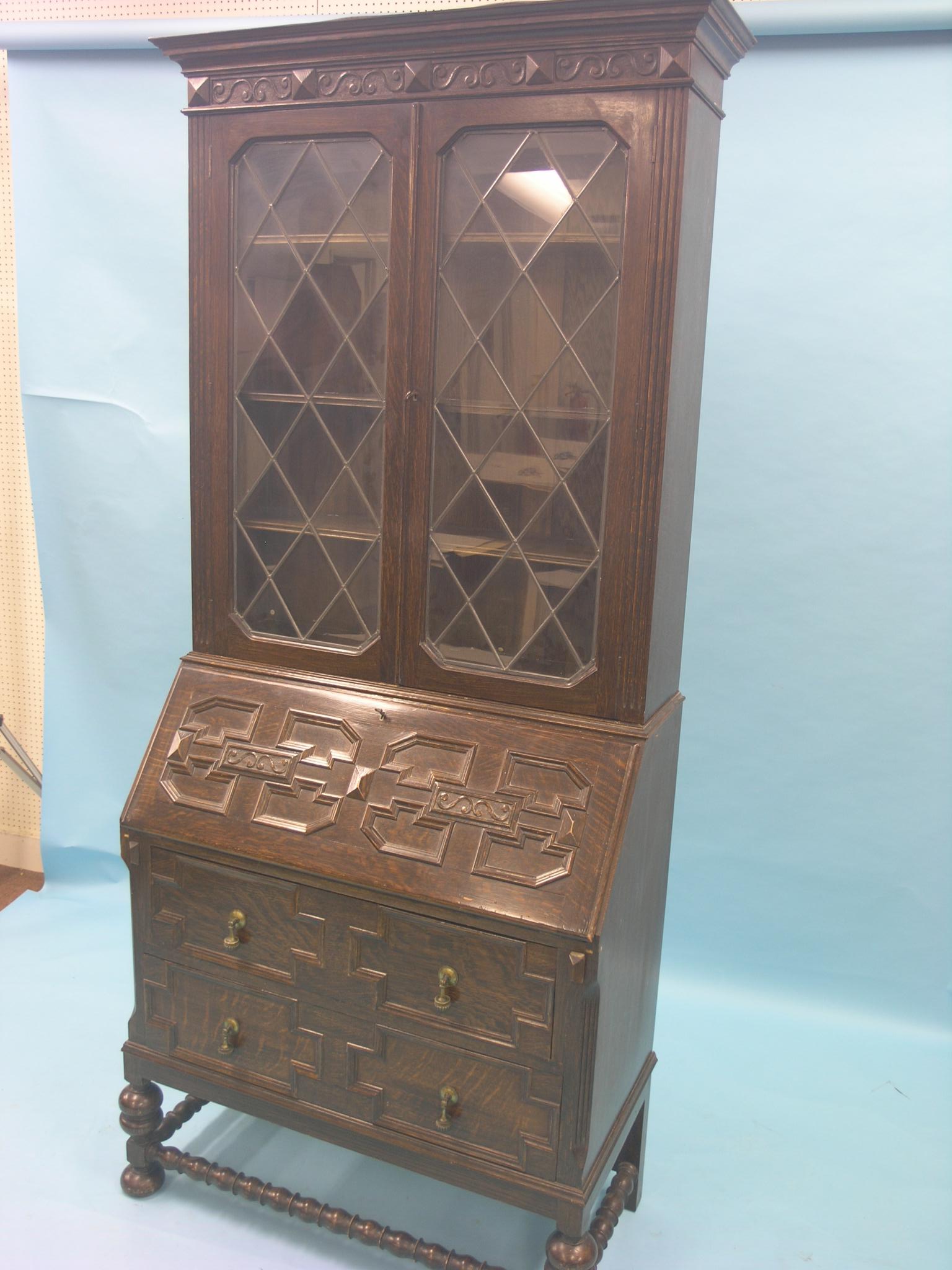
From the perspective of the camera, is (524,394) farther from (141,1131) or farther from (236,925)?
(141,1131)

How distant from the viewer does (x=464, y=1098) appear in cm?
206

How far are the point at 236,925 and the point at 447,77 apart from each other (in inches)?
62.0

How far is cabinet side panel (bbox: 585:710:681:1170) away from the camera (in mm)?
2008

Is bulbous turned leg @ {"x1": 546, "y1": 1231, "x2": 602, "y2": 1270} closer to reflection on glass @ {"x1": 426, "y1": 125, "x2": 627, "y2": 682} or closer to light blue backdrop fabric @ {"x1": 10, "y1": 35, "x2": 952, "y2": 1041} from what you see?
reflection on glass @ {"x1": 426, "y1": 125, "x2": 627, "y2": 682}

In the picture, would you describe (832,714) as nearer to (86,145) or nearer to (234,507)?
(234,507)

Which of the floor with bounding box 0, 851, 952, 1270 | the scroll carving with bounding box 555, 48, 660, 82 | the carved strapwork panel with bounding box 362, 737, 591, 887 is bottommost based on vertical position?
the floor with bounding box 0, 851, 952, 1270

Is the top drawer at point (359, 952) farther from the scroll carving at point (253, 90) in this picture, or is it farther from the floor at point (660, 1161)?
the scroll carving at point (253, 90)

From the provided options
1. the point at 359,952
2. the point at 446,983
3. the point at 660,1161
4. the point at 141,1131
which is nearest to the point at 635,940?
the point at 446,983

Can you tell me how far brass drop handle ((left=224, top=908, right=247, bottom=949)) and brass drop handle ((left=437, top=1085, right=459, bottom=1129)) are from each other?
0.48 metres

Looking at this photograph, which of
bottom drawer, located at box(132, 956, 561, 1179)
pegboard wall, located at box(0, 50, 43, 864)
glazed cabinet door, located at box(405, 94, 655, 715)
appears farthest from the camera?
pegboard wall, located at box(0, 50, 43, 864)

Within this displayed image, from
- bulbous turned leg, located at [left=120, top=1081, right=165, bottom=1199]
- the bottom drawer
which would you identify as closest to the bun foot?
bulbous turned leg, located at [left=120, top=1081, right=165, bottom=1199]

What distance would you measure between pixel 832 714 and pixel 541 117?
1.72 meters

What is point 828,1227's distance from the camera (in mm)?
2422

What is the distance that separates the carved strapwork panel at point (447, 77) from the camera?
1.83m
